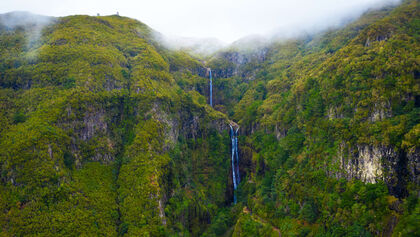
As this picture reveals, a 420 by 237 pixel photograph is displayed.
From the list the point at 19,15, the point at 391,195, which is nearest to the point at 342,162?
the point at 391,195

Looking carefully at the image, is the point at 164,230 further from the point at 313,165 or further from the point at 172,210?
the point at 313,165

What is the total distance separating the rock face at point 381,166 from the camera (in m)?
42.0

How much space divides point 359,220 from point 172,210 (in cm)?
3952

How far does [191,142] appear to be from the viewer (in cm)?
8944

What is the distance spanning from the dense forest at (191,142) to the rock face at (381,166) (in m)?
0.19

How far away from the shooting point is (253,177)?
3228 inches

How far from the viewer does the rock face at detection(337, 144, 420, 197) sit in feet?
138

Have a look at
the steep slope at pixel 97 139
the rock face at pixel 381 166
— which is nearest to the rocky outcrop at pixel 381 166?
the rock face at pixel 381 166

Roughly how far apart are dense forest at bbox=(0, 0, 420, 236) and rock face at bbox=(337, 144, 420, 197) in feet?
0.61

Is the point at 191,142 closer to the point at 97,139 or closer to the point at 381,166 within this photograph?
the point at 97,139

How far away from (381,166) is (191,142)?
55.4 metres

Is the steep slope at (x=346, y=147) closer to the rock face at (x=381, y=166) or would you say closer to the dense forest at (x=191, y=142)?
the rock face at (x=381, y=166)

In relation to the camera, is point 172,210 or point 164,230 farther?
point 172,210

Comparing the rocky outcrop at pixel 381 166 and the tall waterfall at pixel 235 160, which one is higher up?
the rocky outcrop at pixel 381 166
